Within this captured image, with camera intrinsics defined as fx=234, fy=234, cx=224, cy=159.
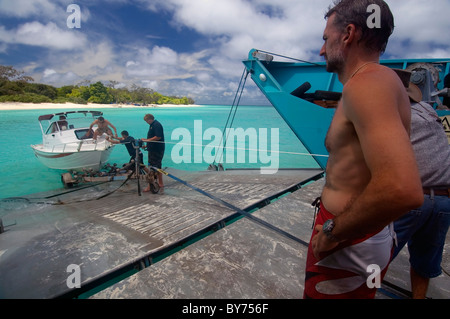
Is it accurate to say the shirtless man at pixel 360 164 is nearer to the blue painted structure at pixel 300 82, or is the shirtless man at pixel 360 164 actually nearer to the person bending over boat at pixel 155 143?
the blue painted structure at pixel 300 82

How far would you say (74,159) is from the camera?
8789 millimetres

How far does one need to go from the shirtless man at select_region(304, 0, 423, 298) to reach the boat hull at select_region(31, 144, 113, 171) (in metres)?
9.52

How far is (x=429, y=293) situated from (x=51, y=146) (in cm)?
1134

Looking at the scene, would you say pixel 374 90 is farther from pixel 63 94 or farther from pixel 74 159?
pixel 63 94

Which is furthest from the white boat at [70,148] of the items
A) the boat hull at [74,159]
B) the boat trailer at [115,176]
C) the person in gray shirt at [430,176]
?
the person in gray shirt at [430,176]

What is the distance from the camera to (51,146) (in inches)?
362

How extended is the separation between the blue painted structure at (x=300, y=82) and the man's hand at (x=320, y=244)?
4.55m

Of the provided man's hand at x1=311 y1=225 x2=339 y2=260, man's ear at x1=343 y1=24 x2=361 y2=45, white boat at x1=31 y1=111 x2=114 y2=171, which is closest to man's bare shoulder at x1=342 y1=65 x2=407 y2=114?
man's ear at x1=343 y1=24 x2=361 y2=45

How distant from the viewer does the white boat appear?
874 cm

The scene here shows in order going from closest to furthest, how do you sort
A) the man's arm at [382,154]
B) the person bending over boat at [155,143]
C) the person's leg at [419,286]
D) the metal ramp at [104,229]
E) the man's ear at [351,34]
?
the man's arm at [382,154] < the man's ear at [351,34] < the person's leg at [419,286] < the metal ramp at [104,229] < the person bending over boat at [155,143]

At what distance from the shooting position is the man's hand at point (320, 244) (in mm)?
1039

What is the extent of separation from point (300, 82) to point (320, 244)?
259 inches

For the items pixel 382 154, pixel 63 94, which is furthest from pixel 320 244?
pixel 63 94
